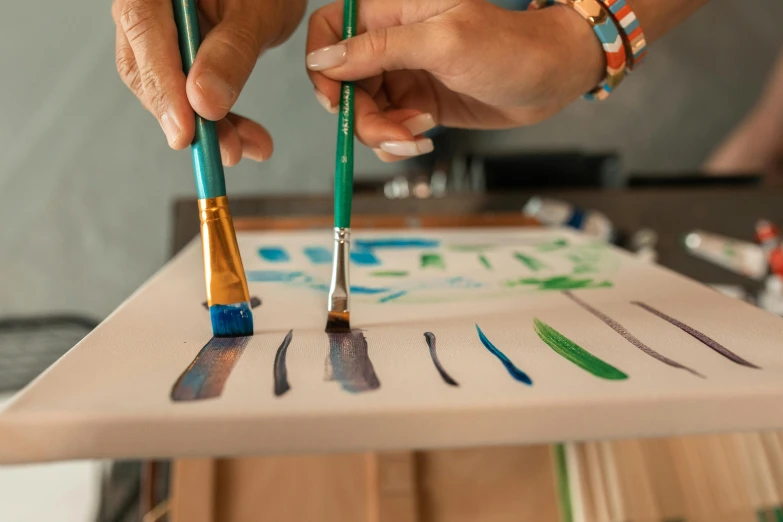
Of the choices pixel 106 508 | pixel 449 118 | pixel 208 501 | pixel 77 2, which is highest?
pixel 77 2

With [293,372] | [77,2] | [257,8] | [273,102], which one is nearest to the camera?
[293,372]

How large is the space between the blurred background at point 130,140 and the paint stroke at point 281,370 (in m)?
0.76

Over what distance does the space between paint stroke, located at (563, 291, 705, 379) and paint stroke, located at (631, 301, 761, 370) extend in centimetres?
3

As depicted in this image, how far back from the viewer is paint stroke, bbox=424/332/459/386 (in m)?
0.27

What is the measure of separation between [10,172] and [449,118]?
1.06 meters

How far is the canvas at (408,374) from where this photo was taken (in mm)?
234

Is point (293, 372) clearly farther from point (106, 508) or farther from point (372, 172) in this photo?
point (372, 172)

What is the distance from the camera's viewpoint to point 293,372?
0.91 ft

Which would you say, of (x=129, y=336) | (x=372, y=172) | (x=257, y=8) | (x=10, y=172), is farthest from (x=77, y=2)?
(x=129, y=336)

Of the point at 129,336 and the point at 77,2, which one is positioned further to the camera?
the point at 77,2

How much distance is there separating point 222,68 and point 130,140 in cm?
95

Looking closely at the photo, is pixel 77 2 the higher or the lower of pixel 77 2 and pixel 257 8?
the higher

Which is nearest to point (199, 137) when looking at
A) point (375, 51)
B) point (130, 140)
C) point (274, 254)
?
point (375, 51)

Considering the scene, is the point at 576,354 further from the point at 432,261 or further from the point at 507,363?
the point at 432,261
